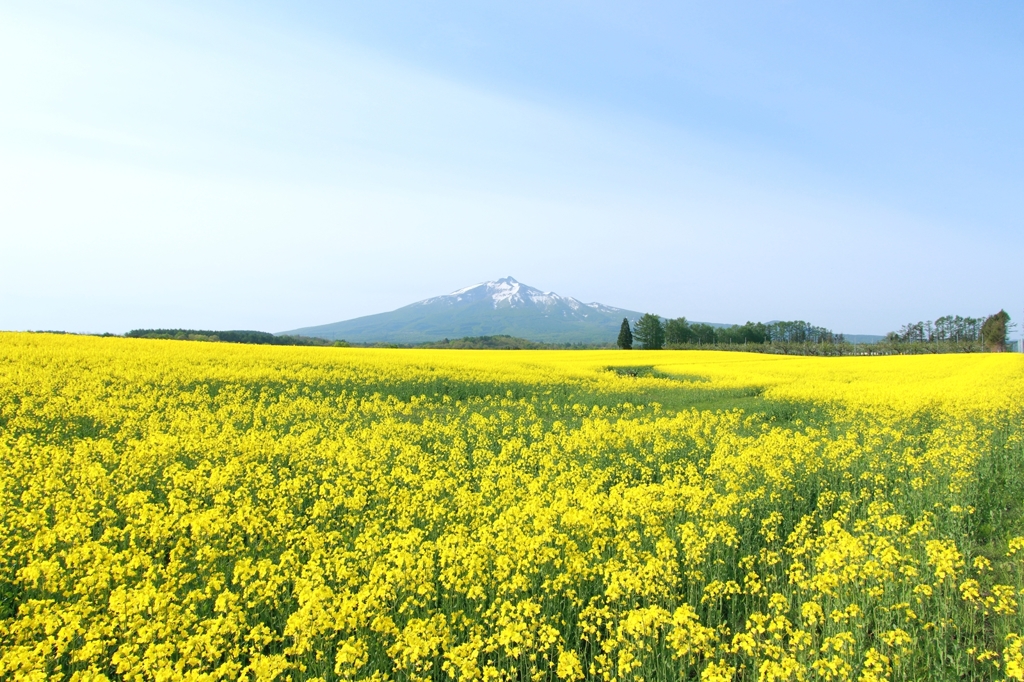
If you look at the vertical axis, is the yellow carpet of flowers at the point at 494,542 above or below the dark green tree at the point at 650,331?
below

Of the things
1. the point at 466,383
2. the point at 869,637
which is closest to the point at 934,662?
the point at 869,637

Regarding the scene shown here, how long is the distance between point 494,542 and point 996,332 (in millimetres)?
116776

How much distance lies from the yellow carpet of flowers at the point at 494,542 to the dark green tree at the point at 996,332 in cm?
9458

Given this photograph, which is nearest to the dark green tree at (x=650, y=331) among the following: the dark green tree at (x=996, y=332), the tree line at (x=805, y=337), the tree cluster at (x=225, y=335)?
the tree line at (x=805, y=337)

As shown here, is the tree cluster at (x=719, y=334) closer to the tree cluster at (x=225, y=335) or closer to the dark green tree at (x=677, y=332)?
the dark green tree at (x=677, y=332)

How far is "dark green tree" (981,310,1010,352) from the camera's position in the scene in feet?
294

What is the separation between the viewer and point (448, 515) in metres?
6.94

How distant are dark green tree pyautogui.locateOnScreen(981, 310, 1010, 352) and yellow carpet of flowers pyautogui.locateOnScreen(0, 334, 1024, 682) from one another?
94.6 m

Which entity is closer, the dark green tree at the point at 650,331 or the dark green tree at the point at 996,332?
the dark green tree at the point at 996,332

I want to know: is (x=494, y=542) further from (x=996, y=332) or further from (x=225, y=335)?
(x=996, y=332)

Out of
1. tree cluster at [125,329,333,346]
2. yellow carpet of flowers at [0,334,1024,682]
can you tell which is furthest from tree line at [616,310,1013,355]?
yellow carpet of flowers at [0,334,1024,682]

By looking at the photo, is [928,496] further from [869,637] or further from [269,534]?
[269,534]

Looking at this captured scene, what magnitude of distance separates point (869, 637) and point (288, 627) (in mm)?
5471

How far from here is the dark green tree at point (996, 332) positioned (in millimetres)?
89750
